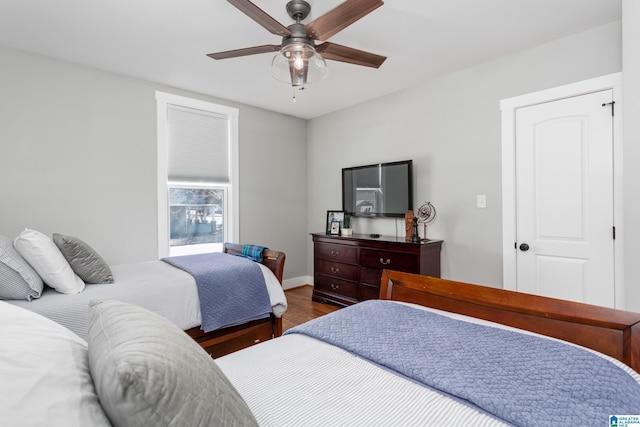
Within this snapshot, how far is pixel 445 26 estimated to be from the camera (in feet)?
8.10

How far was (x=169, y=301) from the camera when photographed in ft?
7.16

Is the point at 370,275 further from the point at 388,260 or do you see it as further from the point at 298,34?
the point at 298,34

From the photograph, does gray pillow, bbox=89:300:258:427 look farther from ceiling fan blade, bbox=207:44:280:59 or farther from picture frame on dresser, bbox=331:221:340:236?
picture frame on dresser, bbox=331:221:340:236

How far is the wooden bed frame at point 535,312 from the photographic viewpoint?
3.71ft

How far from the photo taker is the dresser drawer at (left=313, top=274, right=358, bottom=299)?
378cm

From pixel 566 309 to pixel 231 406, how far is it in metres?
1.32

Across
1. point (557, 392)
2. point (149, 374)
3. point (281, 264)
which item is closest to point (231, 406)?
point (149, 374)

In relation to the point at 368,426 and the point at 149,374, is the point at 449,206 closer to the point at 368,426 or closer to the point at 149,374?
the point at 368,426

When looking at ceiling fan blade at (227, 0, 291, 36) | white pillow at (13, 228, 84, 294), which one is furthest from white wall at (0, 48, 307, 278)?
ceiling fan blade at (227, 0, 291, 36)

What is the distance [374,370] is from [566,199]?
257 centimetres

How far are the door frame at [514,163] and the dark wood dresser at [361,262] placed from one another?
26.2 inches

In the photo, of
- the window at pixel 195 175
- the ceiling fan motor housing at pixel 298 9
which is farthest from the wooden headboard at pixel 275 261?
the ceiling fan motor housing at pixel 298 9

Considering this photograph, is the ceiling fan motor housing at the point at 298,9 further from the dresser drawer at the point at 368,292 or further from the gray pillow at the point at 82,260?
the dresser drawer at the point at 368,292

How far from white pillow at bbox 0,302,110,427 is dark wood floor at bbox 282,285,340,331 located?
275cm
